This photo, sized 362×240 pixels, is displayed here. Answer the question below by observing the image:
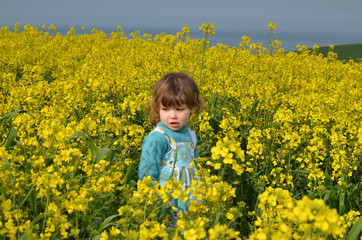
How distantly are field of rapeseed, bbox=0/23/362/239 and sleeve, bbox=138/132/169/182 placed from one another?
0.34 ft

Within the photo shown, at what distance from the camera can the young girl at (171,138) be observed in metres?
2.66

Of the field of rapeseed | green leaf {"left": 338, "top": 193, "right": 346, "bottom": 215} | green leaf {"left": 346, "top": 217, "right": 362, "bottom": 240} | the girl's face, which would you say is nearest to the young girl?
the girl's face

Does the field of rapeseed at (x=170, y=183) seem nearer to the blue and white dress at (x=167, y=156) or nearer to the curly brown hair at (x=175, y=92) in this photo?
the blue and white dress at (x=167, y=156)

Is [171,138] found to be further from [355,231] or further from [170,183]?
[355,231]

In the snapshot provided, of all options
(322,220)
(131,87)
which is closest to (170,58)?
(131,87)

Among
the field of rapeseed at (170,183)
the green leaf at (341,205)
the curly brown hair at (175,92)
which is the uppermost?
the curly brown hair at (175,92)

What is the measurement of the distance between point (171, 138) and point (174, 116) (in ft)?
0.64

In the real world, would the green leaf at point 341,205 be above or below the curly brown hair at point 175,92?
below

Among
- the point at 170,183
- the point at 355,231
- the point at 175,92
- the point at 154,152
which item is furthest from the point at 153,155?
the point at 355,231

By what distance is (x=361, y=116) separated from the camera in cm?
491

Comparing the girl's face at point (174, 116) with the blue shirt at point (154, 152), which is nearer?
the blue shirt at point (154, 152)

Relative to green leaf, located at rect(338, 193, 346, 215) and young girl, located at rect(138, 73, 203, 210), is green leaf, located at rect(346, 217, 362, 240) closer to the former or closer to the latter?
green leaf, located at rect(338, 193, 346, 215)

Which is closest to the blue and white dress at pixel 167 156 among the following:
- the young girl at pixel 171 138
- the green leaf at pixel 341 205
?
the young girl at pixel 171 138

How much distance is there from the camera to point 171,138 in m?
2.79
